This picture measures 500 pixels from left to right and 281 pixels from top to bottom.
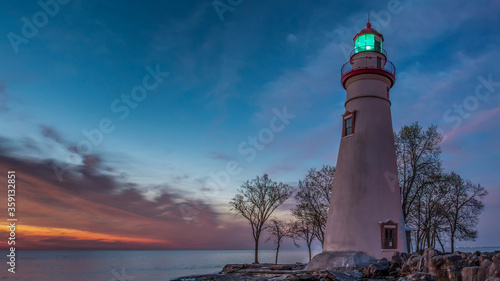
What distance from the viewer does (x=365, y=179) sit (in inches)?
834

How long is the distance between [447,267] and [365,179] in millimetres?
7959

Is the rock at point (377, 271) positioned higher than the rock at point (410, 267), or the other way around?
the rock at point (410, 267)

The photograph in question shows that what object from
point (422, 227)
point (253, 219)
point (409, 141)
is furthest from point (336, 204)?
point (253, 219)

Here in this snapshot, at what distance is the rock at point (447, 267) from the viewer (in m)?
→ 13.2

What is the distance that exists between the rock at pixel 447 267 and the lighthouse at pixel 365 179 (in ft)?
18.0

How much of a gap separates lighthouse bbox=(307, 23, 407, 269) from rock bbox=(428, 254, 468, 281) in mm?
5487

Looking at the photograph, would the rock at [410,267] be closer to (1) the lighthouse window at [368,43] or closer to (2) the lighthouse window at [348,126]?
(2) the lighthouse window at [348,126]

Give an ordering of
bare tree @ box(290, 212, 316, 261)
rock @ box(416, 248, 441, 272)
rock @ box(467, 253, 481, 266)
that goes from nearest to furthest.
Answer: rock @ box(467, 253, 481, 266) → rock @ box(416, 248, 441, 272) → bare tree @ box(290, 212, 316, 261)

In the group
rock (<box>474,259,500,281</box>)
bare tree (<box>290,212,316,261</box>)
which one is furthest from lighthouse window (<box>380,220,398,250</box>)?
bare tree (<box>290,212,316,261</box>)

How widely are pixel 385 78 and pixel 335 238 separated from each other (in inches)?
430

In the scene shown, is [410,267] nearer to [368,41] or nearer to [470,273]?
[470,273]

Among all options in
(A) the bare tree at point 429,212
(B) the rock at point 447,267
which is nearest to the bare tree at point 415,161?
(A) the bare tree at point 429,212

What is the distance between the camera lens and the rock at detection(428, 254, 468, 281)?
13.2 meters

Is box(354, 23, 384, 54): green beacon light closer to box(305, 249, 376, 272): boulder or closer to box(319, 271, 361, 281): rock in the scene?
box(305, 249, 376, 272): boulder
